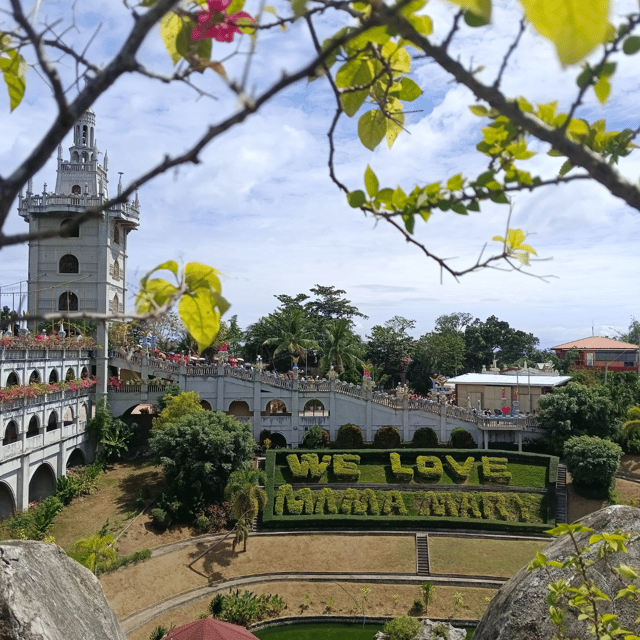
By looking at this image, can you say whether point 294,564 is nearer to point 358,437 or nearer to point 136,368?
point 358,437

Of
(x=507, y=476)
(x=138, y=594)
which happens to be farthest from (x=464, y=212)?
(x=507, y=476)

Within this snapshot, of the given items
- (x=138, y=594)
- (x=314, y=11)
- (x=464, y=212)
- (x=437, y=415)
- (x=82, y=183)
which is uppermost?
(x=82, y=183)

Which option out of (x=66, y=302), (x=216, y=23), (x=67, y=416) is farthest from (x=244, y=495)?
(x=216, y=23)

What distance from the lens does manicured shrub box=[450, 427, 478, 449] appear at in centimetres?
3250

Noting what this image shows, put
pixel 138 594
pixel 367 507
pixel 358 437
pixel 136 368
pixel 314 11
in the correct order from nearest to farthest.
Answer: pixel 314 11
pixel 138 594
pixel 367 507
pixel 358 437
pixel 136 368

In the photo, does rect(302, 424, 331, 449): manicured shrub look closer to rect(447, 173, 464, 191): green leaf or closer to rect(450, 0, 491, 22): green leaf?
rect(447, 173, 464, 191): green leaf

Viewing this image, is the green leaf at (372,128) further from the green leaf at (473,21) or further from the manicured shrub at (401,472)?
the manicured shrub at (401,472)

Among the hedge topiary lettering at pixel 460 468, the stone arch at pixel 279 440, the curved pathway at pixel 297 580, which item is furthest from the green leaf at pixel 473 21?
the stone arch at pixel 279 440

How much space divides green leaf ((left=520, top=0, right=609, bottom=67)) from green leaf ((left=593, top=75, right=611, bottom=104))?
0.66 meters

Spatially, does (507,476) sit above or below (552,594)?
below

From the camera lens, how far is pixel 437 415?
33.6 metres

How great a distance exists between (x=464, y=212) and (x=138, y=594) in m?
21.8

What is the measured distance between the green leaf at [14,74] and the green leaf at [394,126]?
1.23 m

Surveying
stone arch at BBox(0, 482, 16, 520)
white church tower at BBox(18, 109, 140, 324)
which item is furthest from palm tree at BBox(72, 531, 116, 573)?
white church tower at BBox(18, 109, 140, 324)
